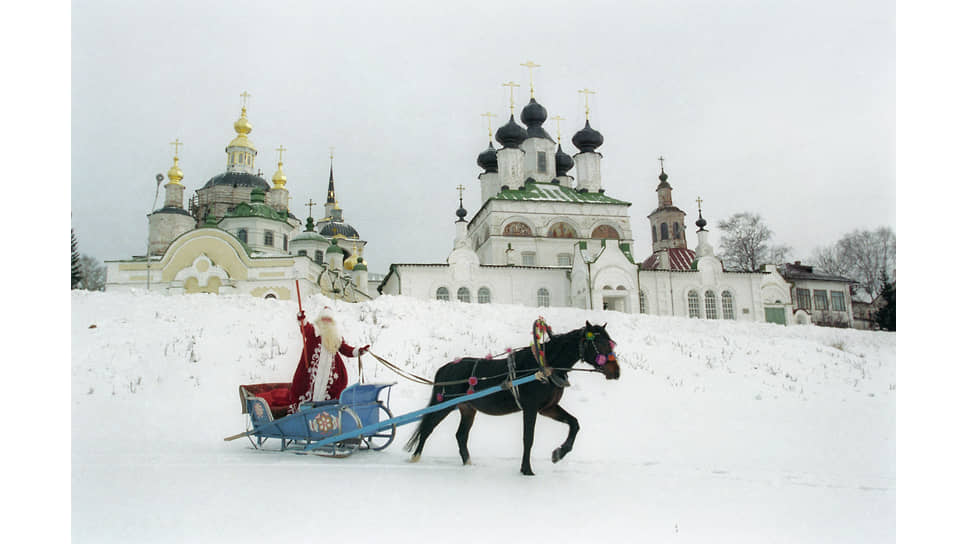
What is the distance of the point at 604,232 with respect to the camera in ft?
80.6

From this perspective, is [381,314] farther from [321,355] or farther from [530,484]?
[530,484]

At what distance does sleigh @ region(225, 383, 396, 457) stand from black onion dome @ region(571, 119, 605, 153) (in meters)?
24.9

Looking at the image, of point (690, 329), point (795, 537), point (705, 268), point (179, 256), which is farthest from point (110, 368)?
point (705, 268)

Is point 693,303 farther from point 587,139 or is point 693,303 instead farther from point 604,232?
point 587,139

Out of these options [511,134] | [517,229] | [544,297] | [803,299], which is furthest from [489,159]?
[803,299]

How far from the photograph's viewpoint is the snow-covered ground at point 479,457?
155 inches

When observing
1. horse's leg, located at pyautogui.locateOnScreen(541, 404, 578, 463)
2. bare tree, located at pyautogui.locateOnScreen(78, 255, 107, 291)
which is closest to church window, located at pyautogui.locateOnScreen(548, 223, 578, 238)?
bare tree, located at pyautogui.locateOnScreen(78, 255, 107, 291)

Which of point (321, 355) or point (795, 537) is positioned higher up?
point (321, 355)

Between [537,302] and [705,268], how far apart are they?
6.17 metres

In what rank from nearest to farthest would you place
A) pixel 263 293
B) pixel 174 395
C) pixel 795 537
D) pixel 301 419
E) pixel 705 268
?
pixel 795 537 → pixel 301 419 → pixel 174 395 → pixel 263 293 → pixel 705 268

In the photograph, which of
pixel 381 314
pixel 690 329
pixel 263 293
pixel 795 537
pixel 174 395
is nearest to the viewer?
pixel 795 537

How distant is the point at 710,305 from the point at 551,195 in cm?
886

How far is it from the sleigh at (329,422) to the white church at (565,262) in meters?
12.7
